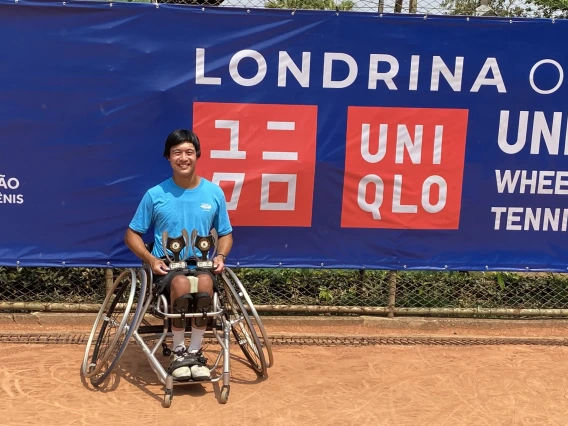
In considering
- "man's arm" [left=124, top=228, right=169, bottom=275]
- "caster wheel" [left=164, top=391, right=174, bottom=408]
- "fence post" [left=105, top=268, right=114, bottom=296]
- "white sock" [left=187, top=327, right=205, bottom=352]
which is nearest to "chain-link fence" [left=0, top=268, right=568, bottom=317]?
"fence post" [left=105, top=268, right=114, bottom=296]

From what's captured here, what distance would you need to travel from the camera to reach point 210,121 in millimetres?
4535

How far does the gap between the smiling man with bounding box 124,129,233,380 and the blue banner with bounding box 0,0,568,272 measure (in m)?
0.59

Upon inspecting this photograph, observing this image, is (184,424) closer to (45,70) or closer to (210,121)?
(210,121)

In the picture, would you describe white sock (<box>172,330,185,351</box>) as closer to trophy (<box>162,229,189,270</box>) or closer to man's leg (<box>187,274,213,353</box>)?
man's leg (<box>187,274,213,353</box>)

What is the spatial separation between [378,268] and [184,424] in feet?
6.44

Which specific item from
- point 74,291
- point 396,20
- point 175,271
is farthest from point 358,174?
point 74,291

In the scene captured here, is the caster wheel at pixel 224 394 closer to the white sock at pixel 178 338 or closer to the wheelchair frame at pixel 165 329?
the wheelchair frame at pixel 165 329

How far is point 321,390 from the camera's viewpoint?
390cm

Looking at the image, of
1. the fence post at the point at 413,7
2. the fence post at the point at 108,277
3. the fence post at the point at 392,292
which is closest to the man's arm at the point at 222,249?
the fence post at the point at 108,277

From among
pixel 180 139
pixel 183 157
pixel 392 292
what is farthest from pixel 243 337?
pixel 392 292

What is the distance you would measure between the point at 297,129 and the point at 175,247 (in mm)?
1365

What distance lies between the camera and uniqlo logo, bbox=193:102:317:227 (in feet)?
14.9

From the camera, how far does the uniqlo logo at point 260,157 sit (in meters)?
4.55

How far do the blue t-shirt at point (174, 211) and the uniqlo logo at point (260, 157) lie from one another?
0.60 meters
